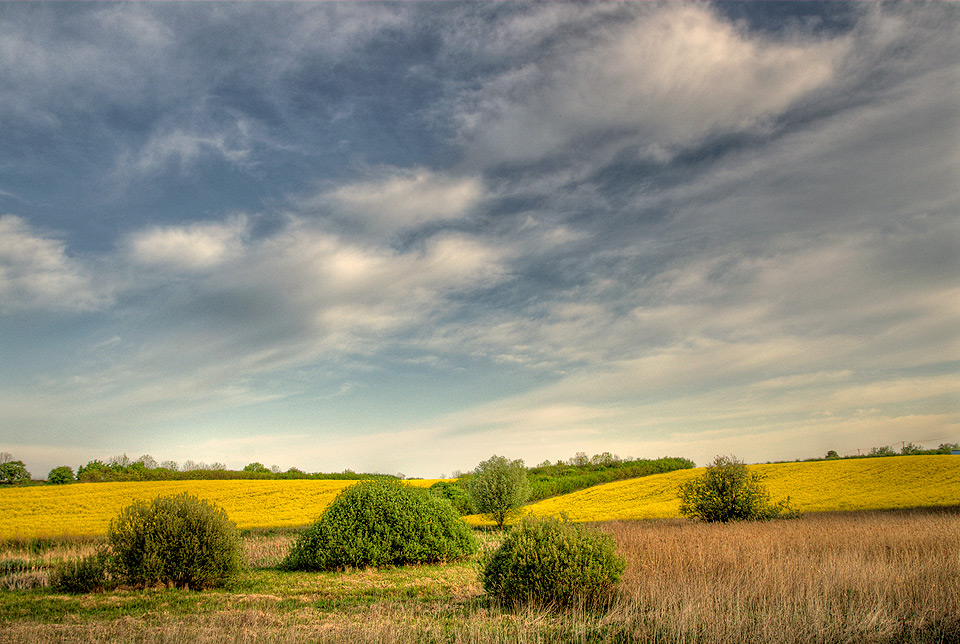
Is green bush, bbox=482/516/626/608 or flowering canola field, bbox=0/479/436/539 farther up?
green bush, bbox=482/516/626/608

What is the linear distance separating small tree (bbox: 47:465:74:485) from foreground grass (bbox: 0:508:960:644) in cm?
5476

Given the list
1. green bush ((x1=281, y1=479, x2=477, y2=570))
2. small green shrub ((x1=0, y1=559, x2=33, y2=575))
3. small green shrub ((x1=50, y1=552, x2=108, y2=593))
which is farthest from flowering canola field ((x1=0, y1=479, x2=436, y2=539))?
small green shrub ((x1=50, y1=552, x2=108, y2=593))

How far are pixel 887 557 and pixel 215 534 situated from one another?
16.3m

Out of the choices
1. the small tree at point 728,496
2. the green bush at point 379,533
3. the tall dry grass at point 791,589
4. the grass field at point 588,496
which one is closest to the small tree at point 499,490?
the grass field at point 588,496

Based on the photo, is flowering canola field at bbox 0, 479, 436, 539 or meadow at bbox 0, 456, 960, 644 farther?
flowering canola field at bbox 0, 479, 436, 539

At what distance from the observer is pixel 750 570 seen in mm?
11508

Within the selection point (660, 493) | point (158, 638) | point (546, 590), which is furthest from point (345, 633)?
point (660, 493)

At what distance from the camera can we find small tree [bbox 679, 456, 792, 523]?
83.6 ft

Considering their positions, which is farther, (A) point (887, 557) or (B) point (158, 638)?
(A) point (887, 557)

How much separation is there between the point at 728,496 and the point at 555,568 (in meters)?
18.9

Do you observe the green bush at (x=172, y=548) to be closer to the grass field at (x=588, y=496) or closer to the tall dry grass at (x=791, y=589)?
the tall dry grass at (x=791, y=589)

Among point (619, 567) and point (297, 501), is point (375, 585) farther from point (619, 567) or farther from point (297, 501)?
point (297, 501)

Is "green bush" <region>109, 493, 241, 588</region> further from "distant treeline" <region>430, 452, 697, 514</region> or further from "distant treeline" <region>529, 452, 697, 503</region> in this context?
"distant treeline" <region>529, 452, 697, 503</region>

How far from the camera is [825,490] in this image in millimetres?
39438
